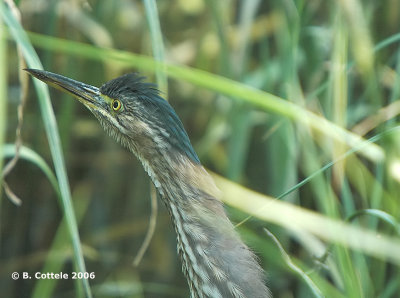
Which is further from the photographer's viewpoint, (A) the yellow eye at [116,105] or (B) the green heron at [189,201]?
(A) the yellow eye at [116,105]

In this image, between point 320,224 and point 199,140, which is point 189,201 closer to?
point 320,224

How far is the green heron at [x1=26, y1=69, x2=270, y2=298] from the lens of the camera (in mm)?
1968

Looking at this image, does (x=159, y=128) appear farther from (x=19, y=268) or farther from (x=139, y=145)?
(x=19, y=268)

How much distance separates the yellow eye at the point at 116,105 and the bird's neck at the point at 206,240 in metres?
0.23

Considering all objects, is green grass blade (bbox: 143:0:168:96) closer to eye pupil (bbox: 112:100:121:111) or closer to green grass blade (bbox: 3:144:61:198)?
eye pupil (bbox: 112:100:121:111)

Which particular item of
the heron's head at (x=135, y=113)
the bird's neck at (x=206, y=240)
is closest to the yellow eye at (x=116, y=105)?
the heron's head at (x=135, y=113)

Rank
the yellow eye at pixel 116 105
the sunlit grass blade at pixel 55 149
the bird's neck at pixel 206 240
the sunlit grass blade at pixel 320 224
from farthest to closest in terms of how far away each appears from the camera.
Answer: the yellow eye at pixel 116 105
the bird's neck at pixel 206 240
the sunlit grass blade at pixel 55 149
the sunlit grass blade at pixel 320 224

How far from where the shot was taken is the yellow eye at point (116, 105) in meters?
2.14

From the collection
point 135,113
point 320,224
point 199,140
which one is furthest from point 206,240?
point 199,140

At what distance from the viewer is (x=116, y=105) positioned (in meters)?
2.15

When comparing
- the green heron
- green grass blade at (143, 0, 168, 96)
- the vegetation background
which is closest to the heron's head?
the green heron

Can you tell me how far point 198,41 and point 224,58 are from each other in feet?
2.97

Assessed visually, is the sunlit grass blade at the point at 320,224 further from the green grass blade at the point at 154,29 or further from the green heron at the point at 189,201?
the green grass blade at the point at 154,29

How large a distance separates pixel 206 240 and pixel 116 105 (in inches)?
19.7
